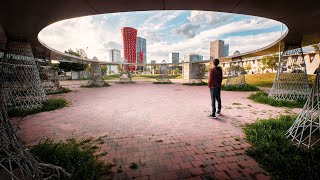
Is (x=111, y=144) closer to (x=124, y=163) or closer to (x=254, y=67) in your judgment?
(x=124, y=163)

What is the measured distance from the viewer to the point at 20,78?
259 inches

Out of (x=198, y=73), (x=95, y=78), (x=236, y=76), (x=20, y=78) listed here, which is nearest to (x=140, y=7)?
(x=20, y=78)

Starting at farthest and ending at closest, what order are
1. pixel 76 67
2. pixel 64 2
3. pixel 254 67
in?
pixel 254 67 < pixel 76 67 < pixel 64 2

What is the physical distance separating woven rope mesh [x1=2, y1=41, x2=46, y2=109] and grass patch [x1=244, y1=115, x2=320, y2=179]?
27.2 feet

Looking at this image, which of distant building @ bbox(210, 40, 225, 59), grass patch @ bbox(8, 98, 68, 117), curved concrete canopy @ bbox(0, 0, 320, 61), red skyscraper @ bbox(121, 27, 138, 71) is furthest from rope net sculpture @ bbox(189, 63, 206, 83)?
red skyscraper @ bbox(121, 27, 138, 71)

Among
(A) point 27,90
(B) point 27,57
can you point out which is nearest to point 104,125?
(A) point 27,90

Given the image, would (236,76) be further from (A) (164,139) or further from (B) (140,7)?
(B) (140,7)

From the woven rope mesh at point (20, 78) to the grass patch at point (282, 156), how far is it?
8302 millimetres

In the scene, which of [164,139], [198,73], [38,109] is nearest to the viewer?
[164,139]

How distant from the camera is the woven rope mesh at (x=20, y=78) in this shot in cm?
646

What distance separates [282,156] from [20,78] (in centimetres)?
944

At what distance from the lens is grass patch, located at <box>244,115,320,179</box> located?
2.24m

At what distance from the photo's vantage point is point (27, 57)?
6969 millimetres

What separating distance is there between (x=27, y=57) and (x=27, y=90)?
5.23ft
